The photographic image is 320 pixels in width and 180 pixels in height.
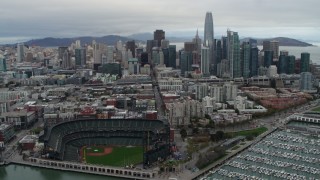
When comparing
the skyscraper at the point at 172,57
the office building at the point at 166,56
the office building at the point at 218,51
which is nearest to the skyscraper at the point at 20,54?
the office building at the point at 166,56

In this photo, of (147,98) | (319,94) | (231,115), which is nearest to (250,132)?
(231,115)

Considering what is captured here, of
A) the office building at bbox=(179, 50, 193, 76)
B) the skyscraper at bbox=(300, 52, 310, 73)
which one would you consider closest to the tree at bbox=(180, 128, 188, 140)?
the office building at bbox=(179, 50, 193, 76)

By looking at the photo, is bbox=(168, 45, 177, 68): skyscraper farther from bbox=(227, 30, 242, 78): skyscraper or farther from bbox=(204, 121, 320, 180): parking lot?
bbox=(204, 121, 320, 180): parking lot

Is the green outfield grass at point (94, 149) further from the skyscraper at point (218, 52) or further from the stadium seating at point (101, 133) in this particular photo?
the skyscraper at point (218, 52)

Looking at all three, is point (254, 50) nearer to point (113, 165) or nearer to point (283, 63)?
point (283, 63)

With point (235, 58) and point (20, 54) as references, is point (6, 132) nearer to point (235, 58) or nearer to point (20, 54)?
point (235, 58)

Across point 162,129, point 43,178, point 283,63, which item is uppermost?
point 283,63

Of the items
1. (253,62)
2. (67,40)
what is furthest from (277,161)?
(67,40)
